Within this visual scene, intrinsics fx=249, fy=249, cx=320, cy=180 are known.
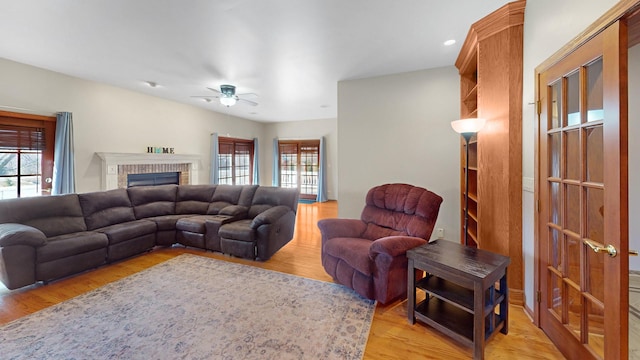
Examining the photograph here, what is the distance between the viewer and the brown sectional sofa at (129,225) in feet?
8.91

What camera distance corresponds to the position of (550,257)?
1.87 meters

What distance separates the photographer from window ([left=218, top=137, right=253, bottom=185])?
7.20 m

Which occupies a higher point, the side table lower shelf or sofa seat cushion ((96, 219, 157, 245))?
sofa seat cushion ((96, 219, 157, 245))

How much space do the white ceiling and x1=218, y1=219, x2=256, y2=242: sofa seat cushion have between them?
7.52 feet

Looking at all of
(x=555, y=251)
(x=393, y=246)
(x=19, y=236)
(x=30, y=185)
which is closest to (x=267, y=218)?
(x=393, y=246)

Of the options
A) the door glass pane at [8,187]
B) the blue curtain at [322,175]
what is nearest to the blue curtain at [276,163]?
the blue curtain at [322,175]

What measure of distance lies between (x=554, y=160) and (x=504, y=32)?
4.26 feet

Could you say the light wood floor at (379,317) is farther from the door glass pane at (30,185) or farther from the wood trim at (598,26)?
the wood trim at (598,26)

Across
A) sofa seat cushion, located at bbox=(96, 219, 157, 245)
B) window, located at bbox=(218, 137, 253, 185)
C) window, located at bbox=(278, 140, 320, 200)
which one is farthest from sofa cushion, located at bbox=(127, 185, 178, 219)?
window, located at bbox=(278, 140, 320, 200)

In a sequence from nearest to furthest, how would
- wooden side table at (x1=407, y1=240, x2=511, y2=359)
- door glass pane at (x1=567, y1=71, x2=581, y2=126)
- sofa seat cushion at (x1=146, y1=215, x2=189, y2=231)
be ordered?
door glass pane at (x1=567, y1=71, x2=581, y2=126), wooden side table at (x1=407, y1=240, x2=511, y2=359), sofa seat cushion at (x1=146, y1=215, x2=189, y2=231)

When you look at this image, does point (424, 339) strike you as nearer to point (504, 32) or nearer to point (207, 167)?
point (504, 32)

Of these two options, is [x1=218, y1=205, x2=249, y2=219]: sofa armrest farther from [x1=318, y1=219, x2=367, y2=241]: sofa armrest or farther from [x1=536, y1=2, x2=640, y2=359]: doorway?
[x1=536, y1=2, x2=640, y2=359]: doorway

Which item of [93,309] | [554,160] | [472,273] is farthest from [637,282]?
[93,309]

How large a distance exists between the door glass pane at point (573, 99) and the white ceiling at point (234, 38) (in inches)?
41.2
